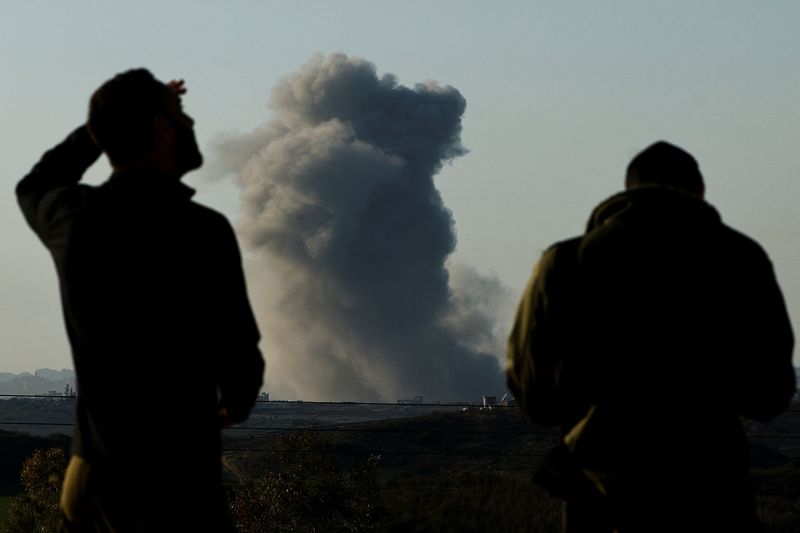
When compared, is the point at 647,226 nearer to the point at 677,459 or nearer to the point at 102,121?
the point at 677,459

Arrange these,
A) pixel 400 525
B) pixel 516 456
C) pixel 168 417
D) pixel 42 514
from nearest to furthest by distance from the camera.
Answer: pixel 168 417
pixel 42 514
pixel 400 525
pixel 516 456

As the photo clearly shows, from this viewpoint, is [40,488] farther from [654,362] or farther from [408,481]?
[408,481]

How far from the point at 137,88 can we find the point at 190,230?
1.40 feet

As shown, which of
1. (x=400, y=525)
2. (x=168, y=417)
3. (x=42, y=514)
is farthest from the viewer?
(x=400, y=525)

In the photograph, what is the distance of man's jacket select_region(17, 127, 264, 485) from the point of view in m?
3.86

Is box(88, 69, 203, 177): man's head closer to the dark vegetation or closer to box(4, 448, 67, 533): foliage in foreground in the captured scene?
the dark vegetation

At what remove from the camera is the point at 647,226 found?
4.07 meters

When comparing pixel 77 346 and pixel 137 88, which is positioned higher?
pixel 137 88

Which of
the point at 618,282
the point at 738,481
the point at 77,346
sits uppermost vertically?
the point at 618,282

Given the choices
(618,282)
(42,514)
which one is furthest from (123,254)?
(42,514)

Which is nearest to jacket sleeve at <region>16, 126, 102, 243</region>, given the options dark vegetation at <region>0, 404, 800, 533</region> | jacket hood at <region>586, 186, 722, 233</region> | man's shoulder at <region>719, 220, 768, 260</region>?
jacket hood at <region>586, 186, 722, 233</region>

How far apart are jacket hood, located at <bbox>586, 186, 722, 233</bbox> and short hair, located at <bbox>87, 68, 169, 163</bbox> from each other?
4.19ft

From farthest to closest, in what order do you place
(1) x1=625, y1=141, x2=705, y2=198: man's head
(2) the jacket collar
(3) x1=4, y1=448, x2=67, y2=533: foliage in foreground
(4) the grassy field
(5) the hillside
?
(5) the hillside, (4) the grassy field, (3) x1=4, y1=448, x2=67, y2=533: foliage in foreground, (1) x1=625, y1=141, x2=705, y2=198: man's head, (2) the jacket collar

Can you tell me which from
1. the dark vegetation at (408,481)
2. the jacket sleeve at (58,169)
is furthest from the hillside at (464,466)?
the jacket sleeve at (58,169)
